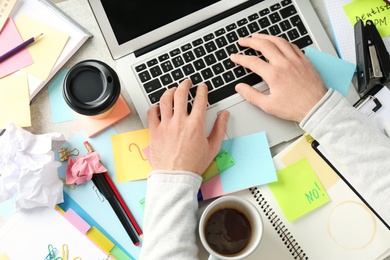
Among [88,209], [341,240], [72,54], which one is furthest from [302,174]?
[72,54]

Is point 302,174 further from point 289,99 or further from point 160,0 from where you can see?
point 160,0

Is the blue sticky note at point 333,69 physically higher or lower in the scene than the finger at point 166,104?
lower

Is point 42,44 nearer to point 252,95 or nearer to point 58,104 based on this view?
point 58,104

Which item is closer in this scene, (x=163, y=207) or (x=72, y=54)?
(x=163, y=207)

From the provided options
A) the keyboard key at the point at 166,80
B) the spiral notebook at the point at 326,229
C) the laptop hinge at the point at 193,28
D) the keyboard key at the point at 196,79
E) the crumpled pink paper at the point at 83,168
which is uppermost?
the laptop hinge at the point at 193,28

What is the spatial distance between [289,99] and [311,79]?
6cm

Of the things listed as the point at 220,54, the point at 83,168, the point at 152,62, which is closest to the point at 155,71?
the point at 152,62

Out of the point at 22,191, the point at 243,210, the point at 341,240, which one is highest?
the point at 22,191

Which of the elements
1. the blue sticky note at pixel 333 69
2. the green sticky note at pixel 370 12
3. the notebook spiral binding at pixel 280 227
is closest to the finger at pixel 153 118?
the notebook spiral binding at pixel 280 227

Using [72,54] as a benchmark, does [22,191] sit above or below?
below

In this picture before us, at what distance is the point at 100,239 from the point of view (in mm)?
797

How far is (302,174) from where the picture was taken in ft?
2.60

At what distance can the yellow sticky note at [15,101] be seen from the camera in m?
0.84

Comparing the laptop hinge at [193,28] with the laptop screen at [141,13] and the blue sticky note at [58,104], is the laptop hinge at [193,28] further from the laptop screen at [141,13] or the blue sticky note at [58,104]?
the blue sticky note at [58,104]
